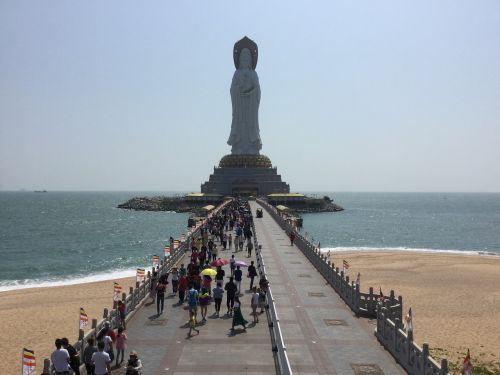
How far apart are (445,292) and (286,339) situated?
2040 centimetres

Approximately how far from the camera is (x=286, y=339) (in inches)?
600

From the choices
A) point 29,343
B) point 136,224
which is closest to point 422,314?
point 29,343

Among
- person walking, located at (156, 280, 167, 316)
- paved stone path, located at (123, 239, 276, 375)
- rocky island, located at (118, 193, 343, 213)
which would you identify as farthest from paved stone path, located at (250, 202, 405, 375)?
rocky island, located at (118, 193, 343, 213)

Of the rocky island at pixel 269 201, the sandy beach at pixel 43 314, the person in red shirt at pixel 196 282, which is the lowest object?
the sandy beach at pixel 43 314

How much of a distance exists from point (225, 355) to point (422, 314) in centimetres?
1596

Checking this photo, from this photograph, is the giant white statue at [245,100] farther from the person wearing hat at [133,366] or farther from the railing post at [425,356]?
the person wearing hat at [133,366]

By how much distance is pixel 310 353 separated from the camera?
14.1 m

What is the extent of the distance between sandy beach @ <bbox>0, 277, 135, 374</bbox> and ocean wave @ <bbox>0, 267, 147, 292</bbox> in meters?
2.15

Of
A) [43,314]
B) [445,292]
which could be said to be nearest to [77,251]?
[43,314]

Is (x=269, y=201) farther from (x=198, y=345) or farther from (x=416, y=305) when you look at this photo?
(x=198, y=345)

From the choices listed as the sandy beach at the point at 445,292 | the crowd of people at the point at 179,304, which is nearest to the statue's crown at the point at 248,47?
the sandy beach at the point at 445,292

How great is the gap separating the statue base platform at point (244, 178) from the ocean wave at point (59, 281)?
180ft

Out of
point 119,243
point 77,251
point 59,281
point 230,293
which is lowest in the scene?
point 59,281

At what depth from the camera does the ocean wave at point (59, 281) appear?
1485 inches
